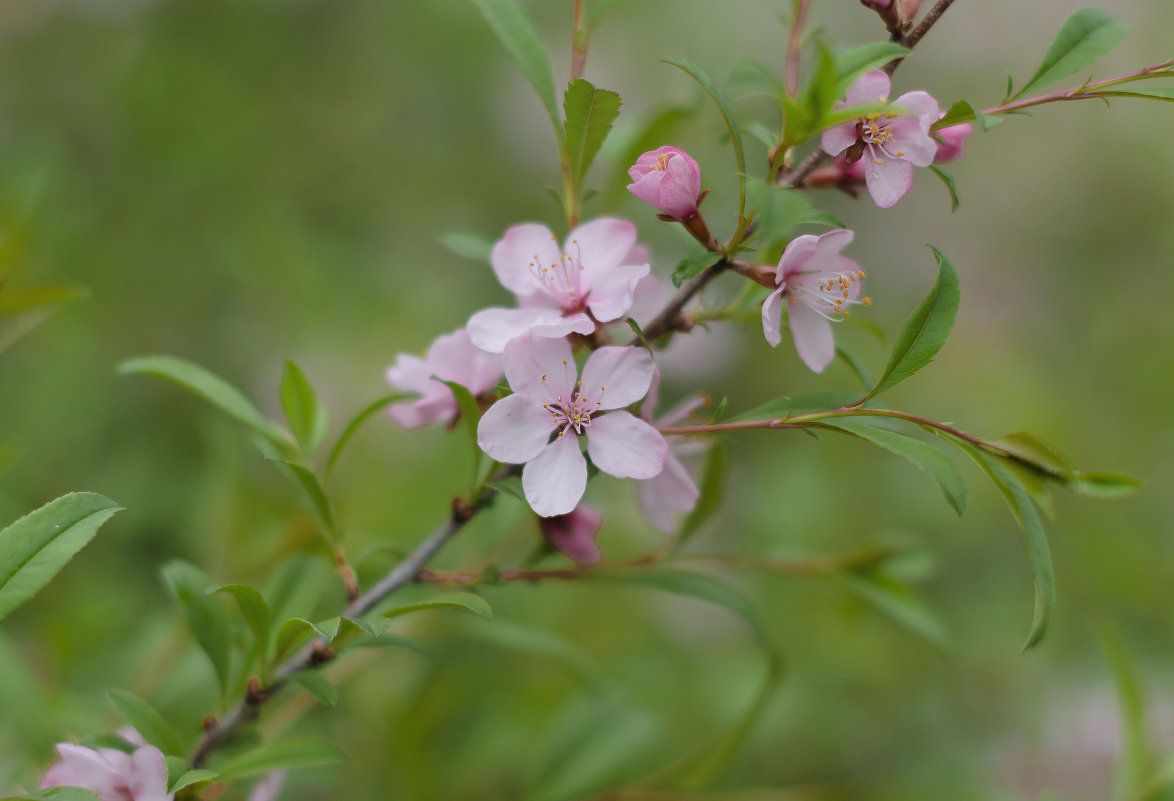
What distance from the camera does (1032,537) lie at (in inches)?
27.1

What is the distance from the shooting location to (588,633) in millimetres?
1915

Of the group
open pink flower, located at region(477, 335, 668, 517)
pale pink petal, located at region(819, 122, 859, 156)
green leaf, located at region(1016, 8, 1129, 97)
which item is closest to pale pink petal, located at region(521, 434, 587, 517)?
open pink flower, located at region(477, 335, 668, 517)

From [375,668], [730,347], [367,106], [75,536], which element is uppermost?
[367,106]

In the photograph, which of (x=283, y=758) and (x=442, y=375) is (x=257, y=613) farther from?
(x=442, y=375)

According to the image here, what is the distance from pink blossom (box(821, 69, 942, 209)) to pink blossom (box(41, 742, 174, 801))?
28.6 inches

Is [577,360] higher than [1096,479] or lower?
higher

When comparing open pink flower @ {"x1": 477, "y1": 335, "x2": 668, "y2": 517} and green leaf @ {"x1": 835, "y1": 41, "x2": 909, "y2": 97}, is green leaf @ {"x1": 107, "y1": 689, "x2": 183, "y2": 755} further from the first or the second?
green leaf @ {"x1": 835, "y1": 41, "x2": 909, "y2": 97}

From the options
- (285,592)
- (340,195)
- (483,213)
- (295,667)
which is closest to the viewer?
(295,667)

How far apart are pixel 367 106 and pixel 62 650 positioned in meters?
2.12

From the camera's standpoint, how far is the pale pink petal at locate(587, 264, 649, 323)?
2.44 feet

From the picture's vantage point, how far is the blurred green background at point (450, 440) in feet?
4.32

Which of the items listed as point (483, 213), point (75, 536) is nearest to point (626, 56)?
point (483, 213)

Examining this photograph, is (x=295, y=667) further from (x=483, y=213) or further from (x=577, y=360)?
(x=483, y=213)

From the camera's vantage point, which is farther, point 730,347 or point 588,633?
point 730,347
